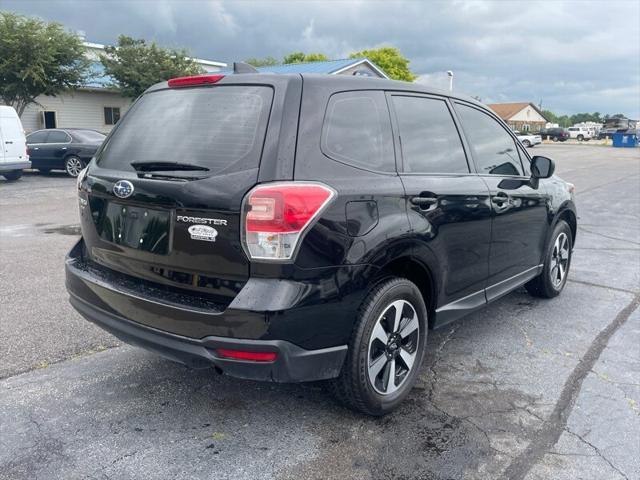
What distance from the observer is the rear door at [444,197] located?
10.9ft

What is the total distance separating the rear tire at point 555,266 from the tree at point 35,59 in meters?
21.1

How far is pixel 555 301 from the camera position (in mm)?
5461

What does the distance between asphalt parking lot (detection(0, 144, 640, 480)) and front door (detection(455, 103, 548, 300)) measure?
0.53 meters

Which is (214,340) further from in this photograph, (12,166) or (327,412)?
(12,166)

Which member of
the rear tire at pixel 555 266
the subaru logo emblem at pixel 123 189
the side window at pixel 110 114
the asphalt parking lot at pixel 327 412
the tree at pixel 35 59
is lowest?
the asphalt parking lot at pixel 327 412

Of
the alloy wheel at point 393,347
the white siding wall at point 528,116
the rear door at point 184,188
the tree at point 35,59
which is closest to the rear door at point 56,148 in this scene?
the tree at point 35,59

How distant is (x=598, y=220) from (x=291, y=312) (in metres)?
9.56

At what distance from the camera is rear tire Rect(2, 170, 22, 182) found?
612 inches

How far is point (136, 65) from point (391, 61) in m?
31.5

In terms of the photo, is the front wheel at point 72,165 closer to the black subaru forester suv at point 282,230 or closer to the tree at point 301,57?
the black subaru forester suv at point 282,230

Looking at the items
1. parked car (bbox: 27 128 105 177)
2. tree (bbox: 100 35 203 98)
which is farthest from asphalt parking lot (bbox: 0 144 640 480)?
tree (bbox: 100 35 203 98)

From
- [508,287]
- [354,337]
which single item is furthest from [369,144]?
[508,287]

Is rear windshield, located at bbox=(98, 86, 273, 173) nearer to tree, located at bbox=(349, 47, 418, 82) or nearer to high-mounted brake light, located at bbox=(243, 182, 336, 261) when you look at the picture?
high-mounted brake light, located at bbox=(243, 182, 336, 261)

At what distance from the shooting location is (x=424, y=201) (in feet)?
10.8
